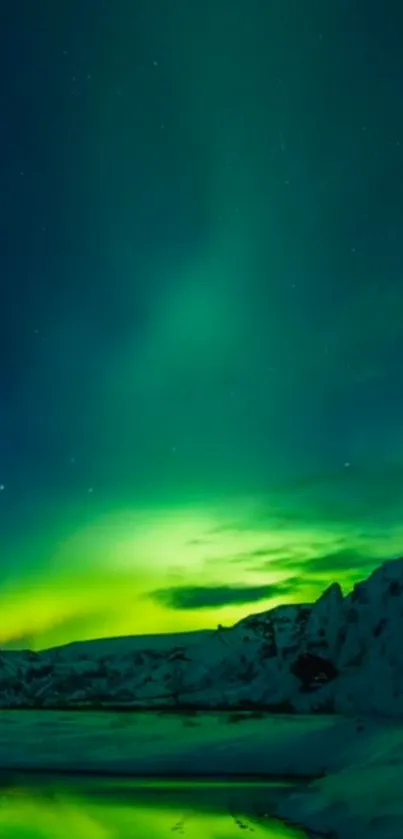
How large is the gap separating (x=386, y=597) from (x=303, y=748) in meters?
51.3

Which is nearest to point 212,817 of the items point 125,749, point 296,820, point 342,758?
point 296,820

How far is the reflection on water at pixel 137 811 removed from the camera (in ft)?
185

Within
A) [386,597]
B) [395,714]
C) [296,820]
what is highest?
[386,597]

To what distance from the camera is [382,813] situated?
49281 mm

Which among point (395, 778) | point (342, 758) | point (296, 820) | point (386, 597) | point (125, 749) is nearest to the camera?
point (395, 778)

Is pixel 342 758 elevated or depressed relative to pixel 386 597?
depressed

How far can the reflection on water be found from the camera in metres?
56.4

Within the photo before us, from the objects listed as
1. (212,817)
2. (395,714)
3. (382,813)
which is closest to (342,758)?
(395,714)

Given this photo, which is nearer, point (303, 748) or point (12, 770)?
point (303, 748)

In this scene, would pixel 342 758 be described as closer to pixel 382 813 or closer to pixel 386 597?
pixel 386 597

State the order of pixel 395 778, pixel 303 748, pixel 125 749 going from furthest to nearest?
1. pixel 125 749
2. pixel 303 748
3. pixel 395 778

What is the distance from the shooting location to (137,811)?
7725 centimetres

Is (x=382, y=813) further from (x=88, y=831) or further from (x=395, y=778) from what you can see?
(x=88, y=831)

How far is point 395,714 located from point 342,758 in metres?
37.9
